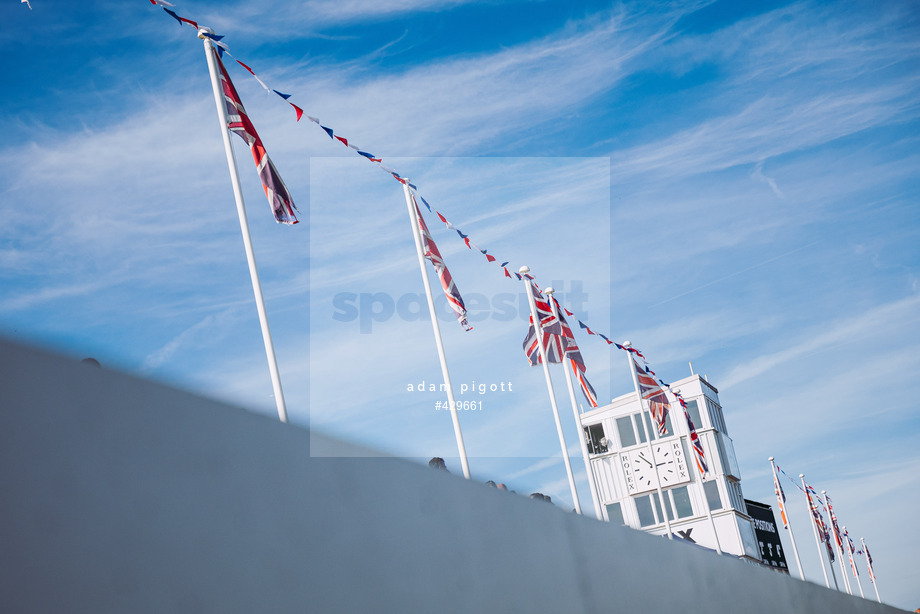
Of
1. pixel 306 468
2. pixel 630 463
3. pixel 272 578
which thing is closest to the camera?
pixel 272 578

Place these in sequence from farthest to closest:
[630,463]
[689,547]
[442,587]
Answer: [630,463]
[689,547]
[442,587]

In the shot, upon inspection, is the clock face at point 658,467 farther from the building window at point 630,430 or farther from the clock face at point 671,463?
the building window at point 630,430

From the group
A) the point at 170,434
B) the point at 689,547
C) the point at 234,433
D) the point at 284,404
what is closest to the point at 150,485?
the point at 170,434

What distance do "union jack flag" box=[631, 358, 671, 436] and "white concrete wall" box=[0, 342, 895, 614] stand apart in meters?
13.9

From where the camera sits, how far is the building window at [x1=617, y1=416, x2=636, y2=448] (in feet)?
146

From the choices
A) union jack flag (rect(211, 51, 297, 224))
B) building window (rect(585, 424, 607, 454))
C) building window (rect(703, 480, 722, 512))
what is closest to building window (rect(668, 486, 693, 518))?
building window (rect(703, 480, 722, 512))

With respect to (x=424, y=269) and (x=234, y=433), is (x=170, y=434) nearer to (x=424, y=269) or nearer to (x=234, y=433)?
(x=234, y=433)

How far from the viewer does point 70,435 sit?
3246 mm

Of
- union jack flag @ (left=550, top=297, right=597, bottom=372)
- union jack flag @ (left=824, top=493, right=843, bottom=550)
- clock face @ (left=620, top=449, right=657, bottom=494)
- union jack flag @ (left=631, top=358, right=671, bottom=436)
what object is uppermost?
union jack flag @ (left=550, top=297, right=597, bottom=372)

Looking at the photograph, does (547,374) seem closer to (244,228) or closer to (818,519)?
(244,228)

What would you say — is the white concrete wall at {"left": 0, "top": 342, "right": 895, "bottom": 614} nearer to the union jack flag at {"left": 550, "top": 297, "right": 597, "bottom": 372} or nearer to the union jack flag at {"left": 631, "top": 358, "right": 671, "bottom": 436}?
the union jack flag at {"left": 550, "top": 297, "right": 597, "bottom": 372}

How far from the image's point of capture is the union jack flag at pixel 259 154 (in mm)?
9766

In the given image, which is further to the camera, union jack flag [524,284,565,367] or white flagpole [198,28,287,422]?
union jack flag [524,284,565,367]

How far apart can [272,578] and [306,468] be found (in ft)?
2.03
